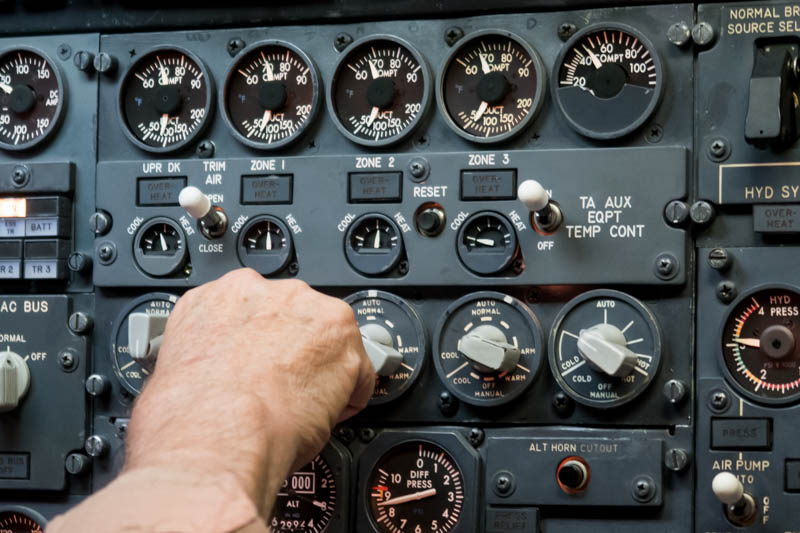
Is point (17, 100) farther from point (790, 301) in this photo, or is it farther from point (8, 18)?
point (790, 301)

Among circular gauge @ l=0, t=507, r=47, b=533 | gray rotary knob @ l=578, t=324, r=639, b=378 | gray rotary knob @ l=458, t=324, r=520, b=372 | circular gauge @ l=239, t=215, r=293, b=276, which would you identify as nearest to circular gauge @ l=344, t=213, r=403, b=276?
circular gauge @ l=239, t=215, r=293, b=276

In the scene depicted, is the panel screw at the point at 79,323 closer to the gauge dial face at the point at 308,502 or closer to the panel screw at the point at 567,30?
the gauge dial face at the point at 308,502

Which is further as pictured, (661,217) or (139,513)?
(661,217)

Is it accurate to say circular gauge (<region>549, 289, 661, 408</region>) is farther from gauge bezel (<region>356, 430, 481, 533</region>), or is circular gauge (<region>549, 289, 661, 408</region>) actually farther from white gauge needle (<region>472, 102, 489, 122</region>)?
white gauge needle (<region>472, 102, 489, 122</region>)

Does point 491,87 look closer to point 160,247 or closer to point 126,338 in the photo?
point 160,247

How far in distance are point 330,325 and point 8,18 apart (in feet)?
5.54

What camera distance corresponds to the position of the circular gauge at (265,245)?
3098 mm

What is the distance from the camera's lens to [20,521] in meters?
3.24

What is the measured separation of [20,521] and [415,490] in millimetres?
1202

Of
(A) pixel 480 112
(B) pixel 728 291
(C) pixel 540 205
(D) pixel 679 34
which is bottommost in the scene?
(B) pixel 728 291

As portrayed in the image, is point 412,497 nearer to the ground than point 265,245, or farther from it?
nearer to the ground

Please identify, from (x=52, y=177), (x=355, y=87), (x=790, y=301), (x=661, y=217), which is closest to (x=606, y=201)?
(x=661, y=217)

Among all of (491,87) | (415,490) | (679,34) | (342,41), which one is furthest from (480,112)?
(415,490)

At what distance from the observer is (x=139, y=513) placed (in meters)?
1.59
